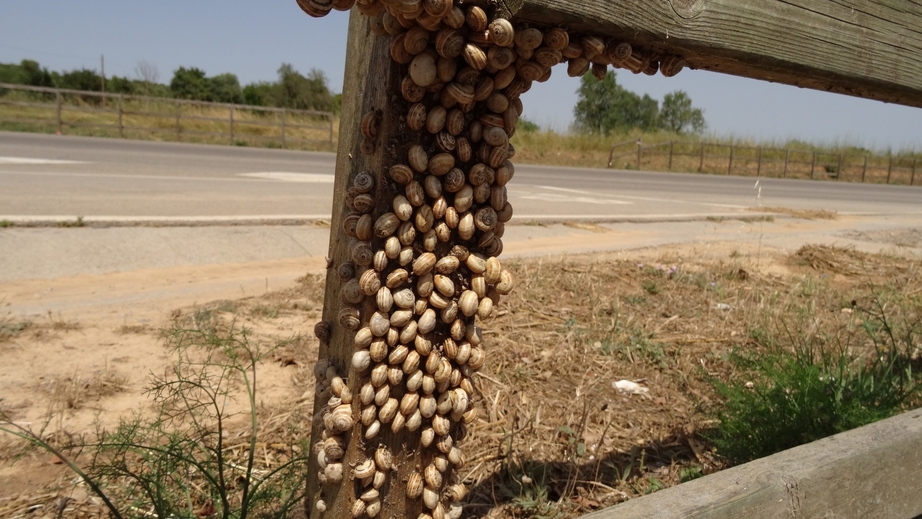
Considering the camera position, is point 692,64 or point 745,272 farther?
point 745,272

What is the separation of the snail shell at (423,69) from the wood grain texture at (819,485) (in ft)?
2.83

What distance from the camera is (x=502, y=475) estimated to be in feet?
8.02

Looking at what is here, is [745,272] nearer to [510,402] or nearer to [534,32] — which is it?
[510,402]

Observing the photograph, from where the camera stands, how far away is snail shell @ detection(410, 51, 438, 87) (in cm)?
113

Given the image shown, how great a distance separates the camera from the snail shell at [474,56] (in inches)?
44.1

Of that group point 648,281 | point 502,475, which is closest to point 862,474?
point 502,475

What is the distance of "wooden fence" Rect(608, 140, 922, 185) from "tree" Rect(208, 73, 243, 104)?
27.0 meters

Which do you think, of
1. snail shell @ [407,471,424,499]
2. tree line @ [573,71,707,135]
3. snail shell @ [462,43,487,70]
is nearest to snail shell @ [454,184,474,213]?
snail shell @ [462,43,487,70]

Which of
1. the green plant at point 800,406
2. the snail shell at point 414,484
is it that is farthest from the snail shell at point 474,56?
the green plant at point 800,406

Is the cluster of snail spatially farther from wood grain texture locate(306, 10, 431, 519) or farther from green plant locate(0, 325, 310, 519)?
green plant locate(0, 325, 310, 519)

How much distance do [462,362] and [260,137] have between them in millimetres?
24718

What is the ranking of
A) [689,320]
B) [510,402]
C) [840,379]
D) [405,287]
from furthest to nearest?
[689,320] → [510,402] → [840,379] → [405,287]

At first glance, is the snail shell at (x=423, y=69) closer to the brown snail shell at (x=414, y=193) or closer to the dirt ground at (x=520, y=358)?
the brown snail shell at (x=414, y=193)

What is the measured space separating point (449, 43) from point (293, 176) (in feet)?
35.8
